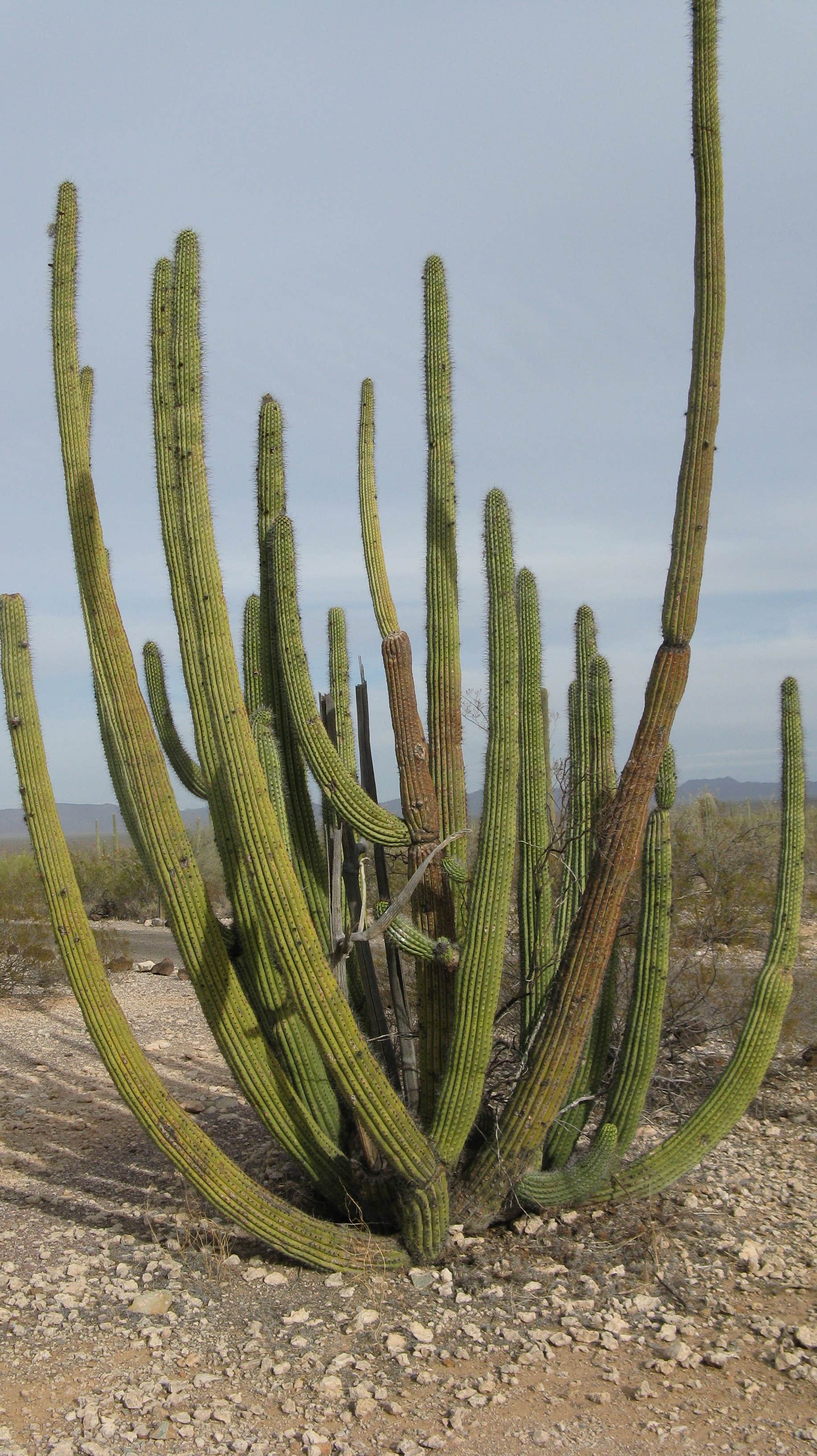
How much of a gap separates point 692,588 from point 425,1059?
2.60 m

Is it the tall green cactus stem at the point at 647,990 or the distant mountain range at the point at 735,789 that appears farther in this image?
the distant mountain range at the point at 735,789

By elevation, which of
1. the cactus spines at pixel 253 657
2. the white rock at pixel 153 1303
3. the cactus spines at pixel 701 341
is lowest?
the white rock at pixel 153 1303

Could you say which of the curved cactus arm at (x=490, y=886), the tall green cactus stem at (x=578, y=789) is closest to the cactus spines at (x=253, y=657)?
the curved cactus arm at (x=490, y=886)

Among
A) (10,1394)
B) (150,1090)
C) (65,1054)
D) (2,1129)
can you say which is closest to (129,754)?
(150,1090)

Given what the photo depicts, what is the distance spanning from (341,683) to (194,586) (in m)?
1.69

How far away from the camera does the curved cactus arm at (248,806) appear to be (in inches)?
Result: 170

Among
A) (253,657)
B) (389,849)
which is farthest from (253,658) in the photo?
(389,849)

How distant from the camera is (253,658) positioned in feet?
18.3

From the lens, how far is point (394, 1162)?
4.69m

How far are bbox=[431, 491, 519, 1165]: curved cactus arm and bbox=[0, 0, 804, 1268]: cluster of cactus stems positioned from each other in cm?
1

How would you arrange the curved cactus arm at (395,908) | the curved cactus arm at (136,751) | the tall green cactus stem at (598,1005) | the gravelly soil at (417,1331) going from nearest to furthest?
the gravelly soil at (417,1331), the curved cactus arm at (136,751), the curved cactus arm at (395,908), the tall green cactus stem at (598,1005)

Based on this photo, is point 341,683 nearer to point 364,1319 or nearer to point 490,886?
point 490,886

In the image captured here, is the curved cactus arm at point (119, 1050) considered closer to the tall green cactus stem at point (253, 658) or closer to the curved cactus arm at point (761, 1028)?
the tall green cactus stem at point (253, 658)

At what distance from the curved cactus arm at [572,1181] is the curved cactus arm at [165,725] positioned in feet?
8.08
